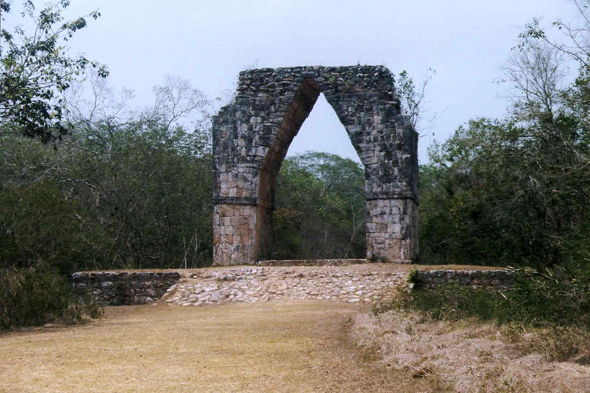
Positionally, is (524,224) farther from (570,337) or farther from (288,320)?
(570,337)

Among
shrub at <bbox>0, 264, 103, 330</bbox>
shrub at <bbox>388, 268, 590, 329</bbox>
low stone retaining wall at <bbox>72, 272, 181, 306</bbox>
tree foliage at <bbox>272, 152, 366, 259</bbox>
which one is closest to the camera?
shrub at <bbox>388, 268, 590, 329</bbox>

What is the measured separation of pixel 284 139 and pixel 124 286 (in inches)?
207

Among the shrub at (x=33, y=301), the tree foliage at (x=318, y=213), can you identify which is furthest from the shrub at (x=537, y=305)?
the tree foliage at (x=318, y=213)

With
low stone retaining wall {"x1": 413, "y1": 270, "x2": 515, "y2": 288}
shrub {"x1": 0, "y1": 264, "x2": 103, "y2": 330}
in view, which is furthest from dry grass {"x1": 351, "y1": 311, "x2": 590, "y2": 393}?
low stone retaining wall {"x1": 413, "y1": 270, "x2": 515, "y2": 288}

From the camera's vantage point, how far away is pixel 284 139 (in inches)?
580

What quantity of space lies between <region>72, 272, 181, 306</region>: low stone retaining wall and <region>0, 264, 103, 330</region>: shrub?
280 cm

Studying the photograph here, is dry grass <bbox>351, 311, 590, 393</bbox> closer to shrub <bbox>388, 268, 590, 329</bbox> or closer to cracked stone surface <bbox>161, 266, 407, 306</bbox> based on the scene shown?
shrub <bbox>388, 268, 590, 329</bbox>

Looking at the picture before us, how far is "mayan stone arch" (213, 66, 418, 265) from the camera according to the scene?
13375mm

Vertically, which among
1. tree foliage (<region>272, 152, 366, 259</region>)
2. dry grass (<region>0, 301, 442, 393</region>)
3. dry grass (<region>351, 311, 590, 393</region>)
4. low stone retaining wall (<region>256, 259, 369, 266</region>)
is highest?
tree foliage (<region>272, 152, 366, 259</region>)

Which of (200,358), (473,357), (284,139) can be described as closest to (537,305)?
(473,357)

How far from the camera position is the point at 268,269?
12.1 meters

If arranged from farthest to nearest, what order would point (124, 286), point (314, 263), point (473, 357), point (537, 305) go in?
point (314, 263) < point (124, 286) < point (537, 305) < point (473, 357)

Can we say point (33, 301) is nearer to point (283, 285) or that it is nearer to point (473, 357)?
point (283, 285)

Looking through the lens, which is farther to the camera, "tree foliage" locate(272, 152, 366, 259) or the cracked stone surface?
"tree foliage" locate(272, 152, 366, 259)
